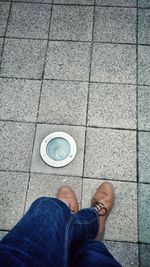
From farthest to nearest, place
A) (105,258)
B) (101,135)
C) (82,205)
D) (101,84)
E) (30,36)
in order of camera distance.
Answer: (30,36), (101,84), (101,135), (82,205), (105,258)

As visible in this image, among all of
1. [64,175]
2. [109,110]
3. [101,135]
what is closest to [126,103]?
[109,110]

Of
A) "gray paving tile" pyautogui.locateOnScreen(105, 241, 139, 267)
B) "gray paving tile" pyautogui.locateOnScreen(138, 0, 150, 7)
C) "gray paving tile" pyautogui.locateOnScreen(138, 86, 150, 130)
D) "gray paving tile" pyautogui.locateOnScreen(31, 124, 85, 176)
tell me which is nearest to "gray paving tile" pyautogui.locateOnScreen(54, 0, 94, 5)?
"gray paving tile" pyautogui.locateOnScreen(138, 0, 150, 7)

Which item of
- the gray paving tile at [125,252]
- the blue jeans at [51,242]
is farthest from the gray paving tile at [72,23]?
the gray paving tile at [125,252]

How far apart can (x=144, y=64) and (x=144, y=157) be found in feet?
3.34

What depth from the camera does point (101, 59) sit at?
3174 mm

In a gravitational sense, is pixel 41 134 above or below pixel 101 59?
below

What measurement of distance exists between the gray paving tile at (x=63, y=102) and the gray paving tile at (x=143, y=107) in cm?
54

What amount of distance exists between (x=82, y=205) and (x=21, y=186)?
580 mm

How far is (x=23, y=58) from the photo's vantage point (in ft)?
Answer: 10.6

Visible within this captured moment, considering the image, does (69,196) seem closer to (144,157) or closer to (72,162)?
(72,162)

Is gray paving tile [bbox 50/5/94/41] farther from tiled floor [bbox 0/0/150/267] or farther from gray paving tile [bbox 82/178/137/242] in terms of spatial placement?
gray paving tile [bbox 82/178/137/242]

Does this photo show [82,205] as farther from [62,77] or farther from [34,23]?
[34,23]

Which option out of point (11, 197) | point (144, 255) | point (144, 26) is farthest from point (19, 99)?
point (144, 255)

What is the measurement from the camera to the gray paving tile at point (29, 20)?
3.34 meters
